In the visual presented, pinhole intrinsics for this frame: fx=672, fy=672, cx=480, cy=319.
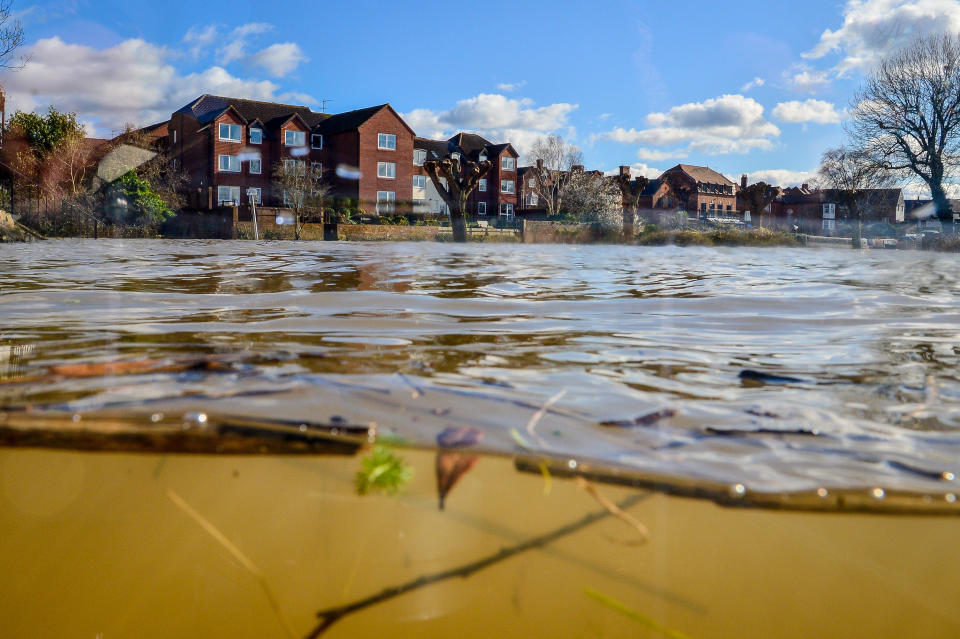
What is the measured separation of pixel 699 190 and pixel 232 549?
81.5m

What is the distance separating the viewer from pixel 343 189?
47.8 m

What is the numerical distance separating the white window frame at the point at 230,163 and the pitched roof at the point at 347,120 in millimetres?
7197

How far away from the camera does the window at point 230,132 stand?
4356 cm

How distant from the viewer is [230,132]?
44.1 m

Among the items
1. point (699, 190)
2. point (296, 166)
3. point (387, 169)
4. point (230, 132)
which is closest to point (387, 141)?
point (387, 169)

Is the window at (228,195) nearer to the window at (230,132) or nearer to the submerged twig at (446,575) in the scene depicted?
the window at (230,132)

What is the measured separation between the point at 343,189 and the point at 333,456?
48.7m

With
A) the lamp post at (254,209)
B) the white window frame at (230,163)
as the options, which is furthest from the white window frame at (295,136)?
the lamp post at (254,209)

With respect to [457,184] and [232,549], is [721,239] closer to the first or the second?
[457,184]

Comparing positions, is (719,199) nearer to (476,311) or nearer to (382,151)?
(382,151)

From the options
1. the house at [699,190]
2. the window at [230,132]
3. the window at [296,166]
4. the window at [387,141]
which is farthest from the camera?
the house at [699,190]

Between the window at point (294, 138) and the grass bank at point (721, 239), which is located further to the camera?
the window at point (294, 138)

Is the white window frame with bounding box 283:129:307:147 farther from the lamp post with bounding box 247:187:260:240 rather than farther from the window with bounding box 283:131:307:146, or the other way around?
the lamp post with bounding box 247:187:260:240

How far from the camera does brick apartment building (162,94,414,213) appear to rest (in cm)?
4372
